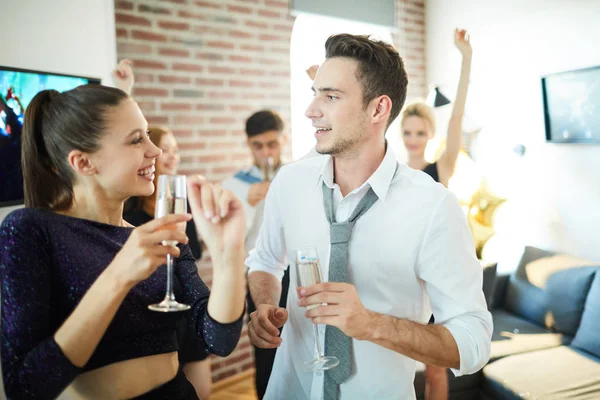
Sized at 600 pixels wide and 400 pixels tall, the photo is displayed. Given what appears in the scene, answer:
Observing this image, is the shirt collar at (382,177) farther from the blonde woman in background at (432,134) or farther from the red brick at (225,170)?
the red brick at (225,170)

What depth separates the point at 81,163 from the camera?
1255 mm

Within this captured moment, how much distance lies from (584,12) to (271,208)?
119 inches

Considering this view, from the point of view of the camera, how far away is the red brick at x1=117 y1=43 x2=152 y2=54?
3.27m

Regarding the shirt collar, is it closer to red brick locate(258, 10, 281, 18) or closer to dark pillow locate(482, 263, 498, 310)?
dark pillow locate(482, 263, 498, 310)

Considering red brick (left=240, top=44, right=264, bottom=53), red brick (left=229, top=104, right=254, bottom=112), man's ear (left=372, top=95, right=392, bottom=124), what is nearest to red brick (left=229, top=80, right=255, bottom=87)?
red brick (left=229, top=104, right=254, bottom=112)

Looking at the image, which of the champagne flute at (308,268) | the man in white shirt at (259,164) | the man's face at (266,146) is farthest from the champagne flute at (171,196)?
the man's face at (266,146)

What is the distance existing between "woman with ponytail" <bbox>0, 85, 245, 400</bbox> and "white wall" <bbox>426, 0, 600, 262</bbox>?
10.6ft

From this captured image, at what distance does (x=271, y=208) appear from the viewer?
5.64 ft

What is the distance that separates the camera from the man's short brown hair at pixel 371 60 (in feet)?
5.35

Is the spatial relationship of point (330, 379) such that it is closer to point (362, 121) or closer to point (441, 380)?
point (362, 121)

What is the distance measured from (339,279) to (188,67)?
8.51 ft

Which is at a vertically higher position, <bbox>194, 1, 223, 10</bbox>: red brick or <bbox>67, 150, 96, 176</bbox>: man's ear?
<bbox>194, 1, 223, 10</bbox>: red brick

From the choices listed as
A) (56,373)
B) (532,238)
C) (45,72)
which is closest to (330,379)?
(56,373)

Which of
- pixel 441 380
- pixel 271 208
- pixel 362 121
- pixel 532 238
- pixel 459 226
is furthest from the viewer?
pixel 532 238
